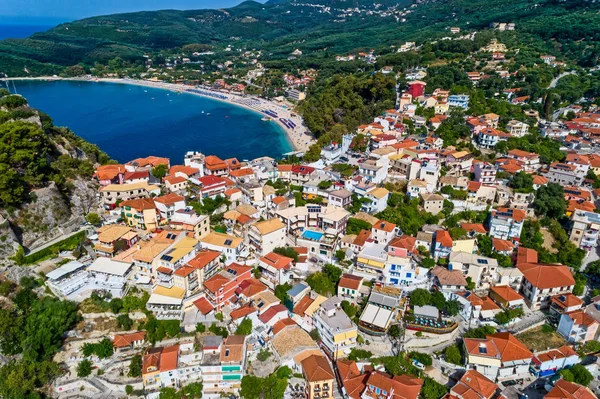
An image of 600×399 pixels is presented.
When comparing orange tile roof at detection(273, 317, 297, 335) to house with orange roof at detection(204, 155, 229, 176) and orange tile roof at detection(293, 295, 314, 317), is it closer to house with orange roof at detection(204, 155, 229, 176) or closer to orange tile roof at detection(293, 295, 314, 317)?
orange tile roof at detection(293, 295, 314, 317)

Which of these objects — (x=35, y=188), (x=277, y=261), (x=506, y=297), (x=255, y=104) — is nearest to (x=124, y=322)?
(x=277, y=261)

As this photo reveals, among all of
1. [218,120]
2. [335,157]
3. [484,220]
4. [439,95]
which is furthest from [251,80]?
[484,220]

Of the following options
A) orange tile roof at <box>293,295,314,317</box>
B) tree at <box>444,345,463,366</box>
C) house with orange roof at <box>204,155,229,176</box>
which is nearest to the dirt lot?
tree at <box>444,345,463,366</box>

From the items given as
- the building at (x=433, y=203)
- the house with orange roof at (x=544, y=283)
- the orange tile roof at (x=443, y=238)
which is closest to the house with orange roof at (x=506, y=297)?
the house with orange roof at (x=544, y=283)

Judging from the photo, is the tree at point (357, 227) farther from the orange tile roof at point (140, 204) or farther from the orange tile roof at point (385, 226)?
the orange tile roof at point (140, 204)

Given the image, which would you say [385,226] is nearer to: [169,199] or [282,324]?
[282,324]

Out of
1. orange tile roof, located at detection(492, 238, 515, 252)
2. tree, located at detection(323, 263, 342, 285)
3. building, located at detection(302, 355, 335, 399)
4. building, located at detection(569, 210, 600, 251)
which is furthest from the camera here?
building, located at detection(569, 210, 600, 251)

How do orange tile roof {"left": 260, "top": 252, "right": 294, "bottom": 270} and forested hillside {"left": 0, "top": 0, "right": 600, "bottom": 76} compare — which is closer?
orange tile roof {"left": 260, "top": 252, "right": 294, "bottom": 270}

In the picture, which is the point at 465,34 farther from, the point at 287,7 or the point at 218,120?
the point at 287,7
